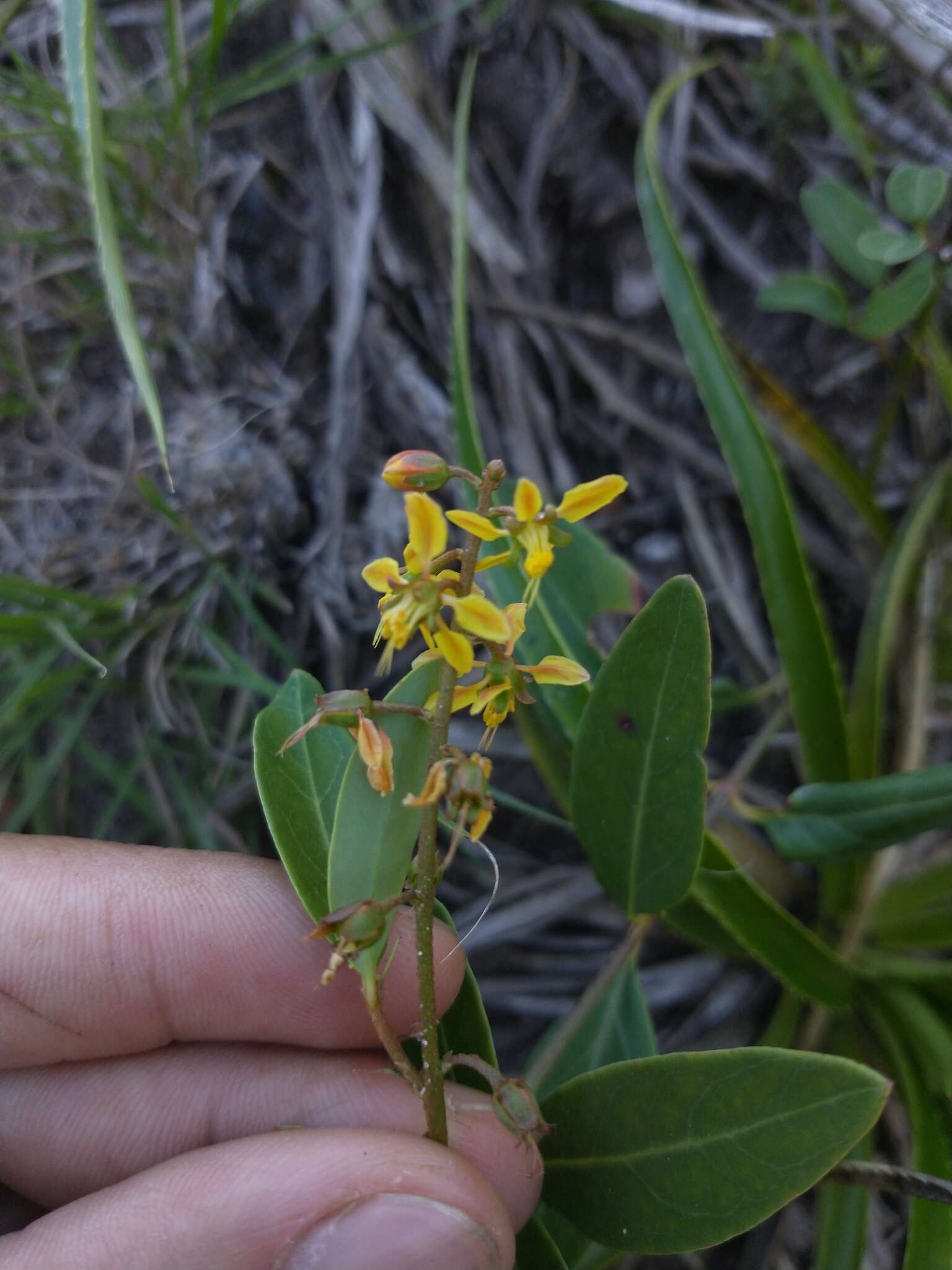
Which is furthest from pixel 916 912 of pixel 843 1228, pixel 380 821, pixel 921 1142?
pixel 380 821

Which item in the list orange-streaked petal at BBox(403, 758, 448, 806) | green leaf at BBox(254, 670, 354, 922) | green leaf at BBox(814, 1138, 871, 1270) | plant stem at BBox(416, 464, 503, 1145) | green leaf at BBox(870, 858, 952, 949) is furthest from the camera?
green leaf at BBox(870, 858, 952, 949)

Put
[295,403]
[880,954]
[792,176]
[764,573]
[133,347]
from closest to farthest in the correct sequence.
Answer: [133,347]
[764,573]
[880,954]
[295,403]
[792,176]

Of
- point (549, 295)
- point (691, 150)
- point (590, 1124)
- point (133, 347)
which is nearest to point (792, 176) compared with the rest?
point (691, 150)

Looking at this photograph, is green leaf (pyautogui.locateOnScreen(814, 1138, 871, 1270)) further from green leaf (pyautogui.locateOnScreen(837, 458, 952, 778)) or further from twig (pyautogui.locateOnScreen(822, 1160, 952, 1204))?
green leaf (pyautogui.locateOnScreen(837, 458, 952, 778))

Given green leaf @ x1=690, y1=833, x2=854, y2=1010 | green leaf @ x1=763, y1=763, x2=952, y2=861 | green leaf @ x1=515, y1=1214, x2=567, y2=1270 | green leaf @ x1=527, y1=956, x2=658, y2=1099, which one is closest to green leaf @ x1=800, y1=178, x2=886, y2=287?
green leaf @ x1=763, y1=763, x2=952, y2=861

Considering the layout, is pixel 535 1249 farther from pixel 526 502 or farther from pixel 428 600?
pixel 526 502

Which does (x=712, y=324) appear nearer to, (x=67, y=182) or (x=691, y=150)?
(x=691, y=150)

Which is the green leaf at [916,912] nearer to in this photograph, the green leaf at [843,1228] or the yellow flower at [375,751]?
the green leaf at [843,1228]
